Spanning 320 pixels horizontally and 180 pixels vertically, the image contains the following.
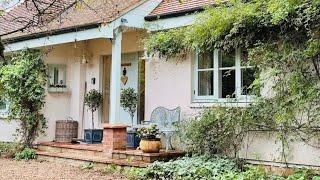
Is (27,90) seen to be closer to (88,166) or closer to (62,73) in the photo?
(62,73)

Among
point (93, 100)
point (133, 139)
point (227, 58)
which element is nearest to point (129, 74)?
point (93, 100)

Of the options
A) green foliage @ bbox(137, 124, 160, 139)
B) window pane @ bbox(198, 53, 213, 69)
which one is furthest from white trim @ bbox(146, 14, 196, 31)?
green foliage @ bbox(137, 124, 160, 139)

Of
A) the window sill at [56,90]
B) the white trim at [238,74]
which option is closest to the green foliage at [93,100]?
the window sill at [56,90]

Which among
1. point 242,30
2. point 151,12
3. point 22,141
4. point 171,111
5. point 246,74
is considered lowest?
point 22,141

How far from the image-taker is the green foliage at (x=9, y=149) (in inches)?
550

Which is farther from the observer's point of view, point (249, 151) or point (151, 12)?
point (151, 12)

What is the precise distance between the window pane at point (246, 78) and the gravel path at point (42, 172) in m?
3.29

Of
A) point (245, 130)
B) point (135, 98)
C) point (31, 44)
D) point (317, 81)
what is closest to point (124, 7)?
point (135, 98)

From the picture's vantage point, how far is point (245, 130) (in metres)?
10.2

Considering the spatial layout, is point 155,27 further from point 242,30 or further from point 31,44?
point 31,44

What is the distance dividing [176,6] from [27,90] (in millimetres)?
5061

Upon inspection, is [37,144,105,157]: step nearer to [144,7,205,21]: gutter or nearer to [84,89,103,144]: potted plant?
[84,89,103,144]: potted plant

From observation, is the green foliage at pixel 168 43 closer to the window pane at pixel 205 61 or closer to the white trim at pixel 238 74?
the window pane at pixel 205 61

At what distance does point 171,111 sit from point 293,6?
4.26m
